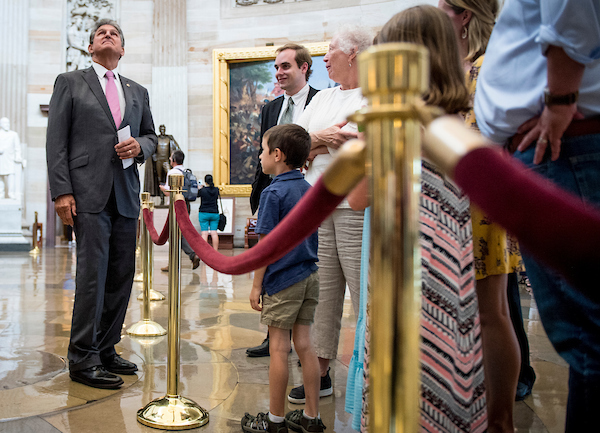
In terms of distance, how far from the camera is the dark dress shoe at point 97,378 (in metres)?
2.76

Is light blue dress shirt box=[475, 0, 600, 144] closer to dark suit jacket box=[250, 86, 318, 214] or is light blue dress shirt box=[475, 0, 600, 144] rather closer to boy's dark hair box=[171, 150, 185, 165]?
dark suit jacket box=[250, 86, 318, 214]

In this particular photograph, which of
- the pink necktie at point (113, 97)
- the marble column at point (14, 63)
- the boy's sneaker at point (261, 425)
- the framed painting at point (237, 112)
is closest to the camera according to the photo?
the boy's sneaker at point (261, 425)

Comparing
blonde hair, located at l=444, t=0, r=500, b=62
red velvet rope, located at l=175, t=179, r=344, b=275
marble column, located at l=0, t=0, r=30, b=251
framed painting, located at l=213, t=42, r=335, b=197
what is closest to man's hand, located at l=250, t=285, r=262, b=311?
red velvet rope, located at l=175, t=179, r=344, b=275

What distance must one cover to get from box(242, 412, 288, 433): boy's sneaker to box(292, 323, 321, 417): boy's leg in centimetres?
14

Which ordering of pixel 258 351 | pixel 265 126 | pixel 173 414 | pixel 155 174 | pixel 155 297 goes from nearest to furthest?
pixel 173 414 → pixel 258 351 → pixel 265 126 → pixel 155 297 → pixel 155 174

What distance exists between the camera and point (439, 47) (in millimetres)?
1425

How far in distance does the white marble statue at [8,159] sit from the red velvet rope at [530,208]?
14.2m

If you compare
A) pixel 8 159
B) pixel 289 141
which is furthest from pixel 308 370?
pixel 8 159

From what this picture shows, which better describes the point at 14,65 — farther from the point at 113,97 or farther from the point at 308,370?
the point at 308,370

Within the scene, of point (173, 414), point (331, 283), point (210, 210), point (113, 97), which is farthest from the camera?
point (210, 210)

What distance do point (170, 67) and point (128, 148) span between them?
1242 centimetres

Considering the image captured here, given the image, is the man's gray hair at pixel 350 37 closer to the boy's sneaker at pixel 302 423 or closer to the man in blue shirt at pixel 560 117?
the man in blue shirt at pixel 560 117

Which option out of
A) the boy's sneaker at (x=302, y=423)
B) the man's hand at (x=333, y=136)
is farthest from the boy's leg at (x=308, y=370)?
the man's hand at (x=333, y=136)

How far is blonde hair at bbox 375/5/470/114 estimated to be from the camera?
4.62 feet
